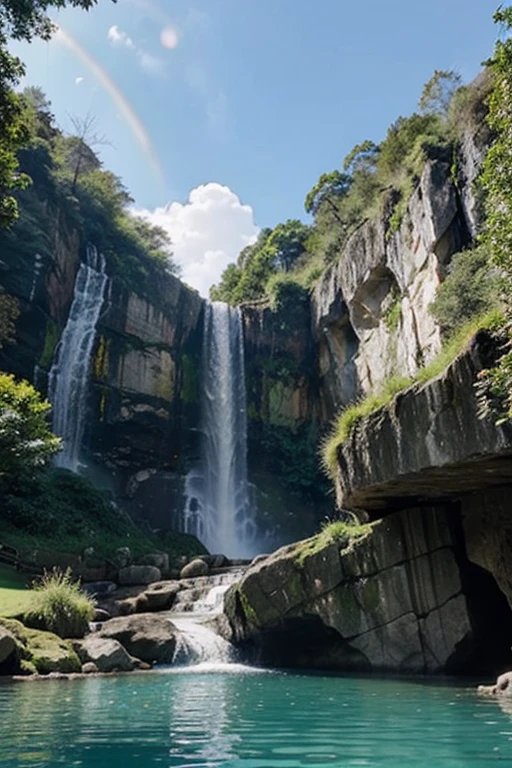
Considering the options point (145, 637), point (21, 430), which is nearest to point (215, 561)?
point (21, 430)

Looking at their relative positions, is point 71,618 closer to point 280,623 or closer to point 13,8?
point 280,623

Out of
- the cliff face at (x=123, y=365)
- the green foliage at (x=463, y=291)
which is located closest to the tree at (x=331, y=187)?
the cliff face at (x=123, y=365)

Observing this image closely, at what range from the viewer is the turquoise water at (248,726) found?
482 centimetres

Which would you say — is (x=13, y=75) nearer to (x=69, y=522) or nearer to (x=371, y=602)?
(x=371, y=602)

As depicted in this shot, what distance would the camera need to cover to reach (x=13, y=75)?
9.60 meters

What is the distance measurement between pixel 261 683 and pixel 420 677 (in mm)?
2940

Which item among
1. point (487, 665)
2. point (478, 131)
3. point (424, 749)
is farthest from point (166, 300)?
point (424, 749)

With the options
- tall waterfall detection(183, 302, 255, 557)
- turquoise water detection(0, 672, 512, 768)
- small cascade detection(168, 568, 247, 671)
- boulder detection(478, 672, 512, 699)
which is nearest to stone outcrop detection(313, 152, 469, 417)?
tall waterfall detection(183, 302, 255, 557)

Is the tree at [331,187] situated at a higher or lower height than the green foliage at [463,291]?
higher

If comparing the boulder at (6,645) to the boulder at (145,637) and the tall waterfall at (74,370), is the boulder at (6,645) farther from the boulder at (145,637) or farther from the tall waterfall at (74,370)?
the tall waterfall at (74,370)

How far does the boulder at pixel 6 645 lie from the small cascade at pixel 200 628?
12.5ft

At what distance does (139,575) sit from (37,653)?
436 inches

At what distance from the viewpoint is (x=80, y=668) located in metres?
11.0

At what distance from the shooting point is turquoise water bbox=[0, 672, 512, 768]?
4.82m
